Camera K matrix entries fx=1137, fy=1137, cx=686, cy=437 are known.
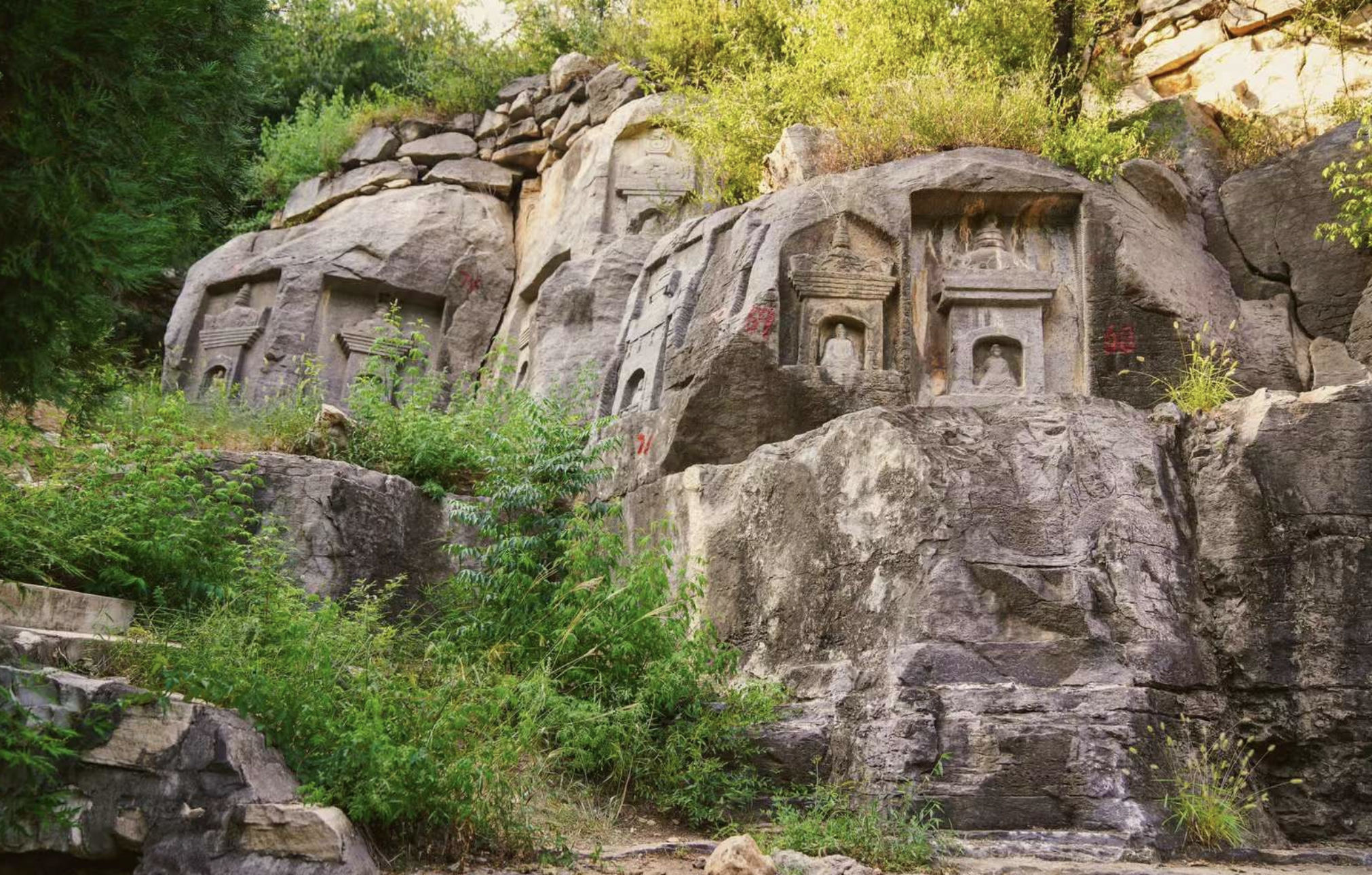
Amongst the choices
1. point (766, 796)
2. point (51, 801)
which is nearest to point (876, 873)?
point (766, 796)

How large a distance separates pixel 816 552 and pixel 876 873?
251 centimetres

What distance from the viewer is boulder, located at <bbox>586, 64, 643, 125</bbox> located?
1580 cm

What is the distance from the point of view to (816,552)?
7336 millimetres

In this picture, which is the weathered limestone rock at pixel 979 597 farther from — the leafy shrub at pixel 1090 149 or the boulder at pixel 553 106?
the boulder at pixel 553 106

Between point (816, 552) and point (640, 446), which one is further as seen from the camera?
point (640, 446)

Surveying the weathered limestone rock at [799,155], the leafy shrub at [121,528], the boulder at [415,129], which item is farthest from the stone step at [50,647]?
the boulder at [415,129]

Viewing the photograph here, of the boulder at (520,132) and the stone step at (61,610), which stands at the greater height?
the boulder at (520,132)

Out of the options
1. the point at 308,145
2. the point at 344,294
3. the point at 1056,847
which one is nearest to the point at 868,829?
the point at 1056,847

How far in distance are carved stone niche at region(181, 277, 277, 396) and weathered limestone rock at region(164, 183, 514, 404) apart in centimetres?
2

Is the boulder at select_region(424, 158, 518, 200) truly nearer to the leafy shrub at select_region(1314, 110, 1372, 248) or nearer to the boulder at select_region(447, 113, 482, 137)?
the boulder at select_region(447, 113, 482, 137)

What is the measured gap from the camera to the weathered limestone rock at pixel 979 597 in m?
6.08

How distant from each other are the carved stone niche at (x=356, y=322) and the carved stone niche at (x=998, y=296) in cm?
755

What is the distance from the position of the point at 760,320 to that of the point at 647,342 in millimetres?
1793

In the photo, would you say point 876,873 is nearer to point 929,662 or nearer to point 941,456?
point 929,662
